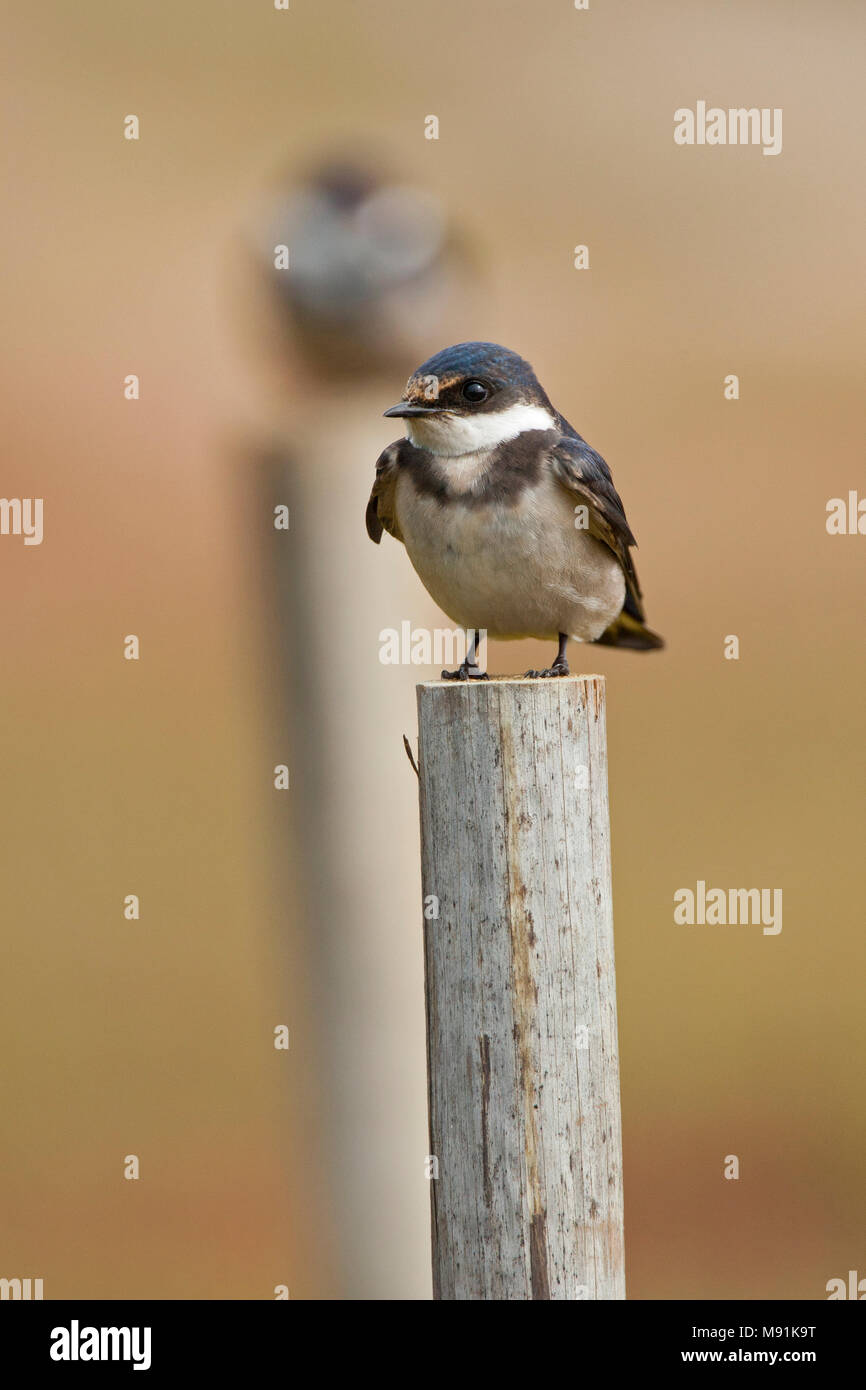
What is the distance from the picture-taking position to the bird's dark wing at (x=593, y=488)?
4.06 meters

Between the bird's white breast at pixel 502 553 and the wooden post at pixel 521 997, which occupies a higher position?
the bird's white breast at pixel 502 553

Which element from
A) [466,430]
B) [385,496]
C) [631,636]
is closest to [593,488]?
[466,430]

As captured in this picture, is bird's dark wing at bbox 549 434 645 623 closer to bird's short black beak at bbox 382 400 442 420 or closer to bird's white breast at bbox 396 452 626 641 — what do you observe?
bird's white breast at bbox 396 452 626 641

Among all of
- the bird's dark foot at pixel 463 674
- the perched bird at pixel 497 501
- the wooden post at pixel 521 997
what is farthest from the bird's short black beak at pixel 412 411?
the wooden post at pixel 521 997

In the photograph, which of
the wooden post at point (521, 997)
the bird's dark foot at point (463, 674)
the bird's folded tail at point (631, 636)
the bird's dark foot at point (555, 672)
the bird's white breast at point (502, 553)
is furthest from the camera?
the bird's folded tail at point (631, 636)

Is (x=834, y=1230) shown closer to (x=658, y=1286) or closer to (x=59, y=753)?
(x=658, y=1286)

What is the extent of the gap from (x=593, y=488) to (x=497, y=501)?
0.28 meters

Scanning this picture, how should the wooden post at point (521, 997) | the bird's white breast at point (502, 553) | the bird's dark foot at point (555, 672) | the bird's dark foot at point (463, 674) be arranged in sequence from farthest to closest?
the bird's white breast at point (502, 553)
the bird's dark foot at point (463, 674)
the bird's dark foot at point (555, 672)
the wooden post at point (521, 997)

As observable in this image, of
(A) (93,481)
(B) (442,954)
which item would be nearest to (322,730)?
(B) (442,954)

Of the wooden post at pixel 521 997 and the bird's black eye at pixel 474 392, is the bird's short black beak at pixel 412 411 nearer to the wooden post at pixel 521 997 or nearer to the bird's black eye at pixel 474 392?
the bird's black eye at pixel 474 392

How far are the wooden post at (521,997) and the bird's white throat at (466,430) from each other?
1.15 metres

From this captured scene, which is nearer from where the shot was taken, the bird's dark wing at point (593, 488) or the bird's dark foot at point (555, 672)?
the bird's dark foot at point (555, 672)

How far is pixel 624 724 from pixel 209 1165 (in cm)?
484

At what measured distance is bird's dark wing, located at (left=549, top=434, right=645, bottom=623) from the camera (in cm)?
406
